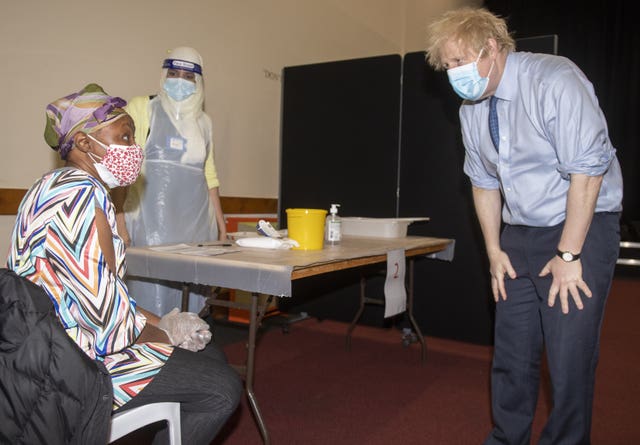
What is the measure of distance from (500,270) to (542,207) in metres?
0.25

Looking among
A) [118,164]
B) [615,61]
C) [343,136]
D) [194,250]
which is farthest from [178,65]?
[615,61]

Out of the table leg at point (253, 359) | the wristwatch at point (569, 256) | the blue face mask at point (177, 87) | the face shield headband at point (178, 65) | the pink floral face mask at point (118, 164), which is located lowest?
the table leg at point (253, 359)

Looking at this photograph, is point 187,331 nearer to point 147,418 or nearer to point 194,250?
point 147,418

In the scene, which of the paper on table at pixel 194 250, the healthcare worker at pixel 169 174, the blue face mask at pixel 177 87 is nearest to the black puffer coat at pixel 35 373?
the paper on table at pixel 194 250

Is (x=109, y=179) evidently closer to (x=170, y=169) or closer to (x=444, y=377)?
(x=170, y=169)

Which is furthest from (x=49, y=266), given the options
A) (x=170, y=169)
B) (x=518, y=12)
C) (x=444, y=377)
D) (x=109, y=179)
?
(x=518, y=12)

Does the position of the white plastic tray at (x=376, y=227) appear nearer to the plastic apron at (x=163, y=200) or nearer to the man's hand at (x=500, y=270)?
the plastic apron at (x=163, y=200)

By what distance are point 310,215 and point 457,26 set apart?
90 centimetres

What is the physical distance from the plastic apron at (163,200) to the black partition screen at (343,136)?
1446mm

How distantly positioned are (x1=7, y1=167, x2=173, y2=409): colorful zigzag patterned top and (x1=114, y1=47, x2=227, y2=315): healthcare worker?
4.03ft

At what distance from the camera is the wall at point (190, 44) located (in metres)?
2.59

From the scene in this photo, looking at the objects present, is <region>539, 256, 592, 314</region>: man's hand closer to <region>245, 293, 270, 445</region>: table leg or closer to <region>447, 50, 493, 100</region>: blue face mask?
<region>447, 50, 493, 100</region>: blue face mask

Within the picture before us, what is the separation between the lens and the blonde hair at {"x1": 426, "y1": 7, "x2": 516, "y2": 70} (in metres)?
1.48

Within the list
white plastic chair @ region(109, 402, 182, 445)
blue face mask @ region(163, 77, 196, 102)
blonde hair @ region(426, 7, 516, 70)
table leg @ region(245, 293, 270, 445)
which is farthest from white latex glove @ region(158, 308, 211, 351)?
blue face mask @ region(163, 77, 196, 102)
